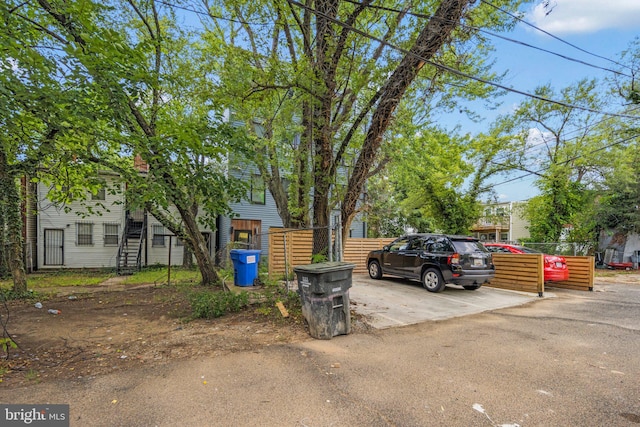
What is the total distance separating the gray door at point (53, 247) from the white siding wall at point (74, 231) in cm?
11

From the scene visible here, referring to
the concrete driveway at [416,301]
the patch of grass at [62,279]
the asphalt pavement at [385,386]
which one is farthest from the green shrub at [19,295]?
the concrete driveway at [416,301]

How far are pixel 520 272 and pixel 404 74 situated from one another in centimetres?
689

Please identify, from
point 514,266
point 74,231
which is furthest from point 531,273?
point 74,231

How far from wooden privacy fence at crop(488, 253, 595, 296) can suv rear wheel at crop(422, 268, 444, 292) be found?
8.86 feet

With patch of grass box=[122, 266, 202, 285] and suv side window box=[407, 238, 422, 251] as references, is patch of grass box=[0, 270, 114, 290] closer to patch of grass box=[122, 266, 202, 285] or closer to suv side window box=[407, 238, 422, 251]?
patch of grass box=[122, 266, 202, 285]

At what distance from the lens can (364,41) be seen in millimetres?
6688

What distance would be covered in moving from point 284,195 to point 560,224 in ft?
46.5

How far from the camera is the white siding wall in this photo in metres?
15.0

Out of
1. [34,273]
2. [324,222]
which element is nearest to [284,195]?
[324,222]

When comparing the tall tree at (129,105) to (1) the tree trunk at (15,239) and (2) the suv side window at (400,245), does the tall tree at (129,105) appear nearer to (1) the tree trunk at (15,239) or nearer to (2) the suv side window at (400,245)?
(1) the tree trunk at (15,239)

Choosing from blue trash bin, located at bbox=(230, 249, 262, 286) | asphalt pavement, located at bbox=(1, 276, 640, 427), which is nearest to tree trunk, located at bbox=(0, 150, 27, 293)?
blue trash bin, located at bbox=(230, 249, 262, 286)

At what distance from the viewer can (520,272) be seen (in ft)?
30.7

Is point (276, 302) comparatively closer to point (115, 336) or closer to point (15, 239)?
point (115, 336)

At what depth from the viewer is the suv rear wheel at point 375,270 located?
10.4 meters
